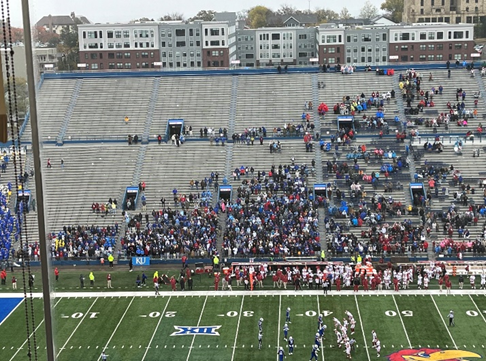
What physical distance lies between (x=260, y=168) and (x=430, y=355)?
21652 mm

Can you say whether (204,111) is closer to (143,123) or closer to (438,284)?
(143,123)

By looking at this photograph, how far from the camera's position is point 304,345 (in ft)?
83.8

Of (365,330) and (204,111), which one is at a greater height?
(204,111)

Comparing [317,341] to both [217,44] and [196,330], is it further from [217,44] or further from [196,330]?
[217,44]

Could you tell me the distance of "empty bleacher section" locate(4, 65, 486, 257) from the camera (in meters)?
37.6

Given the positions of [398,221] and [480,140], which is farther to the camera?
[480,140]

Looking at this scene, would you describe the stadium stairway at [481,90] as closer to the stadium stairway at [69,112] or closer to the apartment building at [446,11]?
the stadium stairway at [69,112]

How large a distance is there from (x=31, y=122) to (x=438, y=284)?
27626 millimetres

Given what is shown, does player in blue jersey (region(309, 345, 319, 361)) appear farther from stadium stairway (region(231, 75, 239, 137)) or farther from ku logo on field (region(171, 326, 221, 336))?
stadium stairway (region(231, 75, 239, 137))

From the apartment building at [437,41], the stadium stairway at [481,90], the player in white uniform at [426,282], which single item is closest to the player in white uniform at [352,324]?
the player in white uniform at [426,282]

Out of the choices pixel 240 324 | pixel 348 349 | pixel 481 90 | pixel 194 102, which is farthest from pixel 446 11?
pixel 348 349

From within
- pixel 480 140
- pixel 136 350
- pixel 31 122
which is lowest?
pixel 136 350

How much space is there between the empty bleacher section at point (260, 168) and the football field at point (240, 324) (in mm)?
5224

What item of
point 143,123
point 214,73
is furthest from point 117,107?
point 214,73
